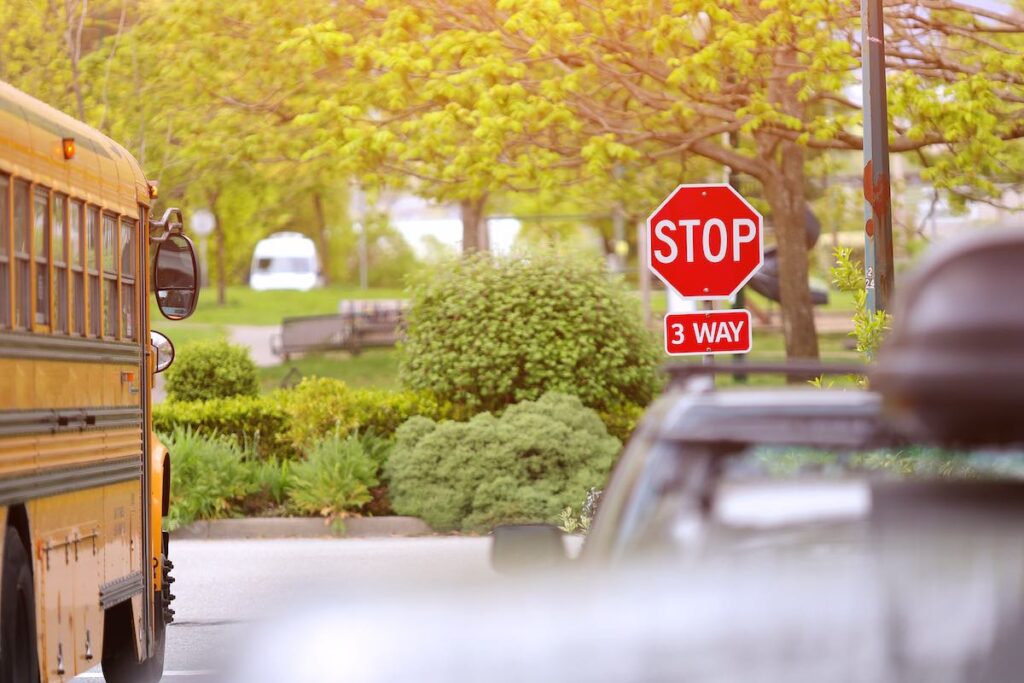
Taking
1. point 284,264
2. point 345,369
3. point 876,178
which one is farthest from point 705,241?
point 284,264

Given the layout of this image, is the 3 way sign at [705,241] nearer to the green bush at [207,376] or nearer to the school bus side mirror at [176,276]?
the school bus side mirror at [176,276]

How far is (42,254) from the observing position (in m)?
8.10

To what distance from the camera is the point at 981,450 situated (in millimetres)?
3420

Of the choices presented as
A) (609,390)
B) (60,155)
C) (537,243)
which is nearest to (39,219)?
(60,155)

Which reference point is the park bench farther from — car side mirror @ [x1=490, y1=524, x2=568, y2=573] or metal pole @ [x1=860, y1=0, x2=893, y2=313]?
car side mirror @ [x1=490, y1=524, x2=568, y2=573]

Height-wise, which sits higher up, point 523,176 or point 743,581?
point 523,176

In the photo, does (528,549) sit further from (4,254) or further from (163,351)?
(163,351)

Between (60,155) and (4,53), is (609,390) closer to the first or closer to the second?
(4,53)

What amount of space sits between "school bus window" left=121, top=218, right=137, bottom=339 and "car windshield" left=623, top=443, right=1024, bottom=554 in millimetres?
6243

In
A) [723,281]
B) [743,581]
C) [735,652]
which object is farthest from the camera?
[723,281]

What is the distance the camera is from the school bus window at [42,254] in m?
8.02

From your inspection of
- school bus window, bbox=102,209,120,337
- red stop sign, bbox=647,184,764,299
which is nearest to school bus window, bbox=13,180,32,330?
school bus window, bbox=102,209,120,337

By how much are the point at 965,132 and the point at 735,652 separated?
66.0 feet

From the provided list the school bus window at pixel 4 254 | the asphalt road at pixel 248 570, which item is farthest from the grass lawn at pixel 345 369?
the school bus window at pixel 4 254
